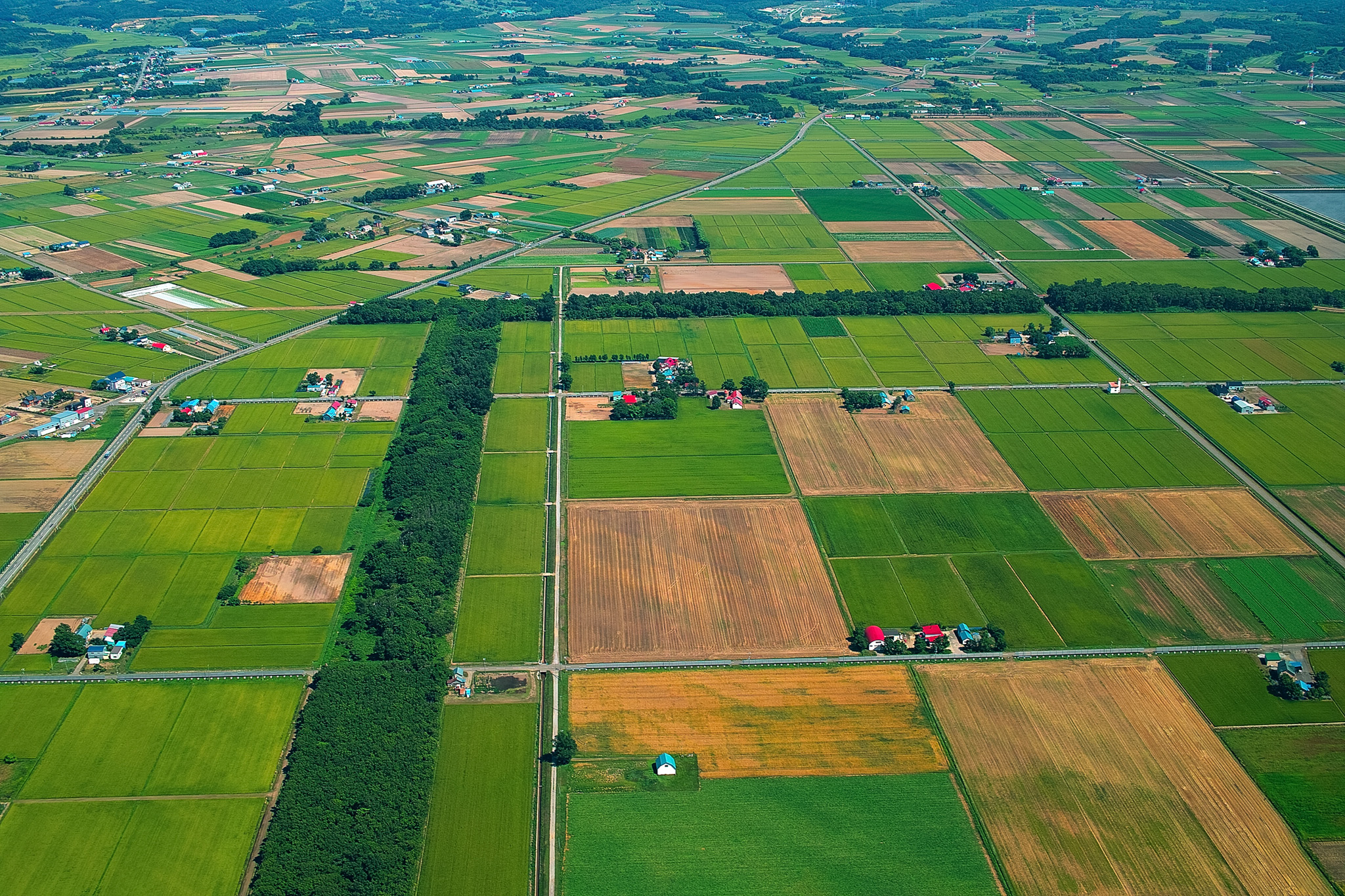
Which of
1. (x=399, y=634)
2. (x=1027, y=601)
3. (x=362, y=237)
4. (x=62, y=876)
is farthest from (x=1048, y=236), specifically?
(x=62, y=876)

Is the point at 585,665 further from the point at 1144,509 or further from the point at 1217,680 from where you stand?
the point at 1144,509

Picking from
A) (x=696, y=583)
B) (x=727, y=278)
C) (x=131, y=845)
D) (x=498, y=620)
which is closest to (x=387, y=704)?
(x=498, y=620)

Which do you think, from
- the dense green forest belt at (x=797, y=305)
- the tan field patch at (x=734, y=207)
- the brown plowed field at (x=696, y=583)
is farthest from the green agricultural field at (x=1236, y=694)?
the tan field patch at (x=734, y=207)

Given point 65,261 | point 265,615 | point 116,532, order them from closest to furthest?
point 265,615 → point 116,532 → point 65,261

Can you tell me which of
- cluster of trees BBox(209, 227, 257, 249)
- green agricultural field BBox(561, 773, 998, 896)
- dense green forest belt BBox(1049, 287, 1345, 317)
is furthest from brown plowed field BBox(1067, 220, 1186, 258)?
cluster of trees BBox(209, 227, 257, 249)

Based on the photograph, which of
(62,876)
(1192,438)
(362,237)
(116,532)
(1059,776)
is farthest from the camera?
(362,237)

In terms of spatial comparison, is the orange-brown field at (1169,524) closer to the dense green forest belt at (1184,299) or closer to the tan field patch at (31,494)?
the dense green forest belt at (1184,299)

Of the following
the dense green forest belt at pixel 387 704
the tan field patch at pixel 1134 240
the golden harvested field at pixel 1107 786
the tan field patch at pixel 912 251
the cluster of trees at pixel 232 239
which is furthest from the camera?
the cluster of trees at pixel 232 239

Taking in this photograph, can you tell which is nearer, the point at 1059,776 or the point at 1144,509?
the point at 1059,776

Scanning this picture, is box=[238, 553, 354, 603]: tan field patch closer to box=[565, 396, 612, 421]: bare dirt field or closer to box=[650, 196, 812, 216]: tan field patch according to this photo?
box=[565, 396, 612, 421]: bare dirt field
